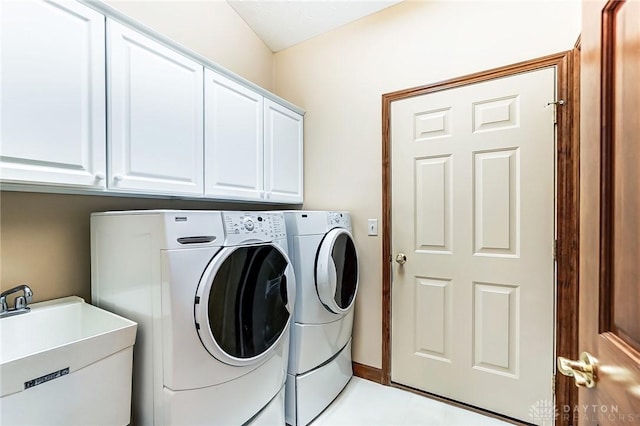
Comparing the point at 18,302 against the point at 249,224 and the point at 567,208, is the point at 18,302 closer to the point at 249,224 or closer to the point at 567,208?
the point at 249,224

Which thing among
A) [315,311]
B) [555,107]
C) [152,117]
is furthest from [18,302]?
[555,107]

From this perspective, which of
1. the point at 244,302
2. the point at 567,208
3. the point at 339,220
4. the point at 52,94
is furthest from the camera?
the point at 339,220

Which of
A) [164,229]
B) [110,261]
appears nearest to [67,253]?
[110,261]

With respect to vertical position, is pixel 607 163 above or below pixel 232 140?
below

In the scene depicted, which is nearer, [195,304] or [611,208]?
[611,208]

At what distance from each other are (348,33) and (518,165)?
1522 millimetres

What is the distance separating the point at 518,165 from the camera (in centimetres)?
171

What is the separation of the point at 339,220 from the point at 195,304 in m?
1.10

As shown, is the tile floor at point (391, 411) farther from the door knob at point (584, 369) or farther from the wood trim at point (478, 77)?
the wood trim at point (478, 77)

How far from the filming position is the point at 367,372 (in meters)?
2.22

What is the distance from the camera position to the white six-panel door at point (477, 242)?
5.47 ft

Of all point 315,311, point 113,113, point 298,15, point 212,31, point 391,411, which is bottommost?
point 391,411

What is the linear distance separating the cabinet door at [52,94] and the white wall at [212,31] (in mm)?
565

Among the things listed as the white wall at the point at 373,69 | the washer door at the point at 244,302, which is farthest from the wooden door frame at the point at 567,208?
the washer door at the point at 244,302
